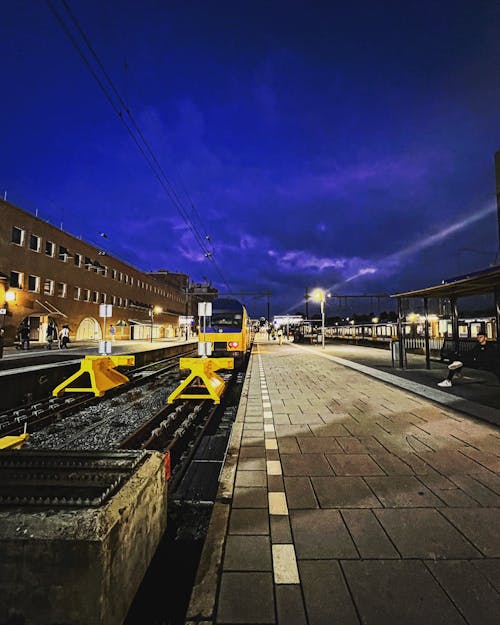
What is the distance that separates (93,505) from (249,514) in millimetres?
1490

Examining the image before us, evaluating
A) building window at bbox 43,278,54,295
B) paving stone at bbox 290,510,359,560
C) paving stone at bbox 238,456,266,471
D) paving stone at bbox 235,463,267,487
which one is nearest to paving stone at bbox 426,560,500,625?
paving stone at bbox 290,510,359,560

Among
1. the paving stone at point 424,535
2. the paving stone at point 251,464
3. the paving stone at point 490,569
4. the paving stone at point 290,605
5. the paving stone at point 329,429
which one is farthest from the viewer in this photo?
the paving stone at point 329,429

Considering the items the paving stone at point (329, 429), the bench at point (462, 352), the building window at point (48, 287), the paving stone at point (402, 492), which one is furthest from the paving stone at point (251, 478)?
the building window at point (48, 287)

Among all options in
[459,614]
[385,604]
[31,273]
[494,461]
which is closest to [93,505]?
[385,604]

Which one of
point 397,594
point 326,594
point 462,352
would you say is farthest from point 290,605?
point 462,352

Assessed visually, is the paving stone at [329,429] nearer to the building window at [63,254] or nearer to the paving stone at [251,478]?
the paving stone at [251,478]

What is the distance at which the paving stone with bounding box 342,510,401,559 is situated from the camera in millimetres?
2344

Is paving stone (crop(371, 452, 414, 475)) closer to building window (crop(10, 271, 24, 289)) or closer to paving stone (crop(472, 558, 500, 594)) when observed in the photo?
paving stone (crop(472, 558, 500, 594))

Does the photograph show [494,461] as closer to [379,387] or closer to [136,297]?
[379,387]

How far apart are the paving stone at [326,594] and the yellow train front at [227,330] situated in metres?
12.2

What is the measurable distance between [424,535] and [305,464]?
→ 1.58 metres

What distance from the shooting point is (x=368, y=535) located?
100 inches

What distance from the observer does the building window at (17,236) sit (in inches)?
1048

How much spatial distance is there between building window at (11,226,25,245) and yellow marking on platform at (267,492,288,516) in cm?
3220
